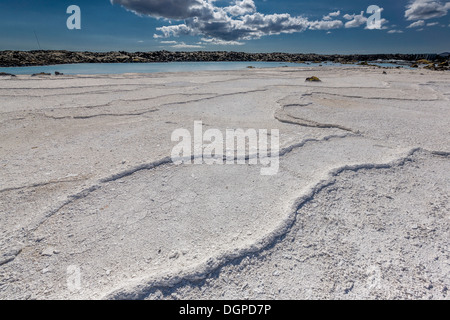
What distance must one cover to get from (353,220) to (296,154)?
1239 millimetres

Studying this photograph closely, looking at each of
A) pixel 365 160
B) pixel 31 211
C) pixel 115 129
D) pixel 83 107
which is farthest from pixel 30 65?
pixel 365 160

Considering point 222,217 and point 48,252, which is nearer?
point 48,252

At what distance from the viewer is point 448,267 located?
5.08 feet

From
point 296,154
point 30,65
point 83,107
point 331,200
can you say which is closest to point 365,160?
point 296,154

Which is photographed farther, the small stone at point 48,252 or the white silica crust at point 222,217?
the small stone at point 48,252

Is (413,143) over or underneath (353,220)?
over

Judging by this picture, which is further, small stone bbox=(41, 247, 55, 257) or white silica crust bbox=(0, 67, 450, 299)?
small stone bbox=(41, 247, 55, 257)

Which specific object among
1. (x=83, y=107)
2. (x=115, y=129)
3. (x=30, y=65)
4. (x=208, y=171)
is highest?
(x=30, y=65)

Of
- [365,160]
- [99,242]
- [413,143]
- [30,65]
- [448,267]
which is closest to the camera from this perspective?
[448,267]

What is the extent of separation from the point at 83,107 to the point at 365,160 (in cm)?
540

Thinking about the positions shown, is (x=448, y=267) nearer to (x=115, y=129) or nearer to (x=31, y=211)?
(x=31, y=211)
